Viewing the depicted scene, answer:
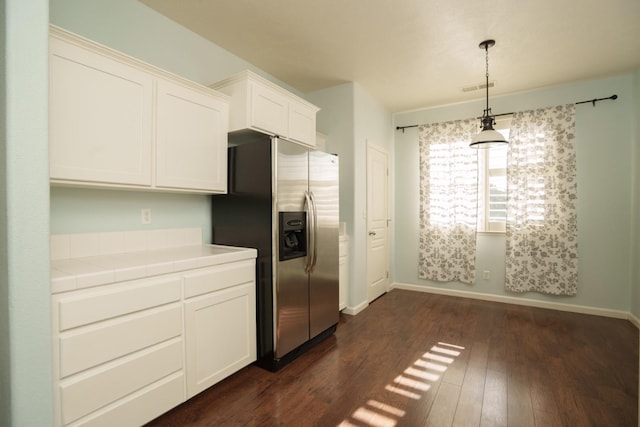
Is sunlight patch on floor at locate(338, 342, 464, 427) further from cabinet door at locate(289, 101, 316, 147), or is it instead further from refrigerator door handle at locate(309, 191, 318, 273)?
cabinet door at locate(289, 101, 316, 147)

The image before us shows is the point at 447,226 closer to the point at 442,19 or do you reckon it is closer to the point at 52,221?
the point at 442,19

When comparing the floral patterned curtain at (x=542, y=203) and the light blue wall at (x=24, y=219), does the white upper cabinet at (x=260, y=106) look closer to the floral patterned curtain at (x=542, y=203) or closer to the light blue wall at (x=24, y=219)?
the light blue wall at (x=24, y=219)

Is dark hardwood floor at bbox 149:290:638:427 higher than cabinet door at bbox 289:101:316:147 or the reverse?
the reverse

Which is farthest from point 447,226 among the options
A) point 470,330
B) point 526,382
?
point 526,382

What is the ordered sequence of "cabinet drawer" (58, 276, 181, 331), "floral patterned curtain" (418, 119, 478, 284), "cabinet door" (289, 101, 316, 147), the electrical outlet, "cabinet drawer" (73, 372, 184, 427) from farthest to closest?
"floral patterned curtain" (418, 119, 478, 284), "cabinet door" (289, 101, 316, 147), the electrical outlet, "cabinet drawer" (73, 372, 184, 427), "cabinet drawer" (58, 276, 181, 331)

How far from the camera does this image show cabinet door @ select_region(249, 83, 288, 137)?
2.48 metres

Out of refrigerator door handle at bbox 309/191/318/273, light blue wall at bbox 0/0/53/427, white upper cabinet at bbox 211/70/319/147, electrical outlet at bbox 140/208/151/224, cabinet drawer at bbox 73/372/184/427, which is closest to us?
light blue wall at bbox 0/0/53/427

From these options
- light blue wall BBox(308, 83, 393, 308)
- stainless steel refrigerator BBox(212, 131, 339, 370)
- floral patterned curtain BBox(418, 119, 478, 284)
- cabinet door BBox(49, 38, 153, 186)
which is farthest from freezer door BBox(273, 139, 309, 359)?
floral patterned curtain BBox(418, 119, 478, 284)

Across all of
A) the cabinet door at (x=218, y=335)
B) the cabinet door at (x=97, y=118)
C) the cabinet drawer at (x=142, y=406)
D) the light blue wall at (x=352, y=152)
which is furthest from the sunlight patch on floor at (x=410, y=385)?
the cabinet door at (x=97, y=118)

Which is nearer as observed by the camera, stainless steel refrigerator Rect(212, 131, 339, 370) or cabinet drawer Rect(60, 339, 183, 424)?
cabinet drawer Rect(60, 339, 183, 424)

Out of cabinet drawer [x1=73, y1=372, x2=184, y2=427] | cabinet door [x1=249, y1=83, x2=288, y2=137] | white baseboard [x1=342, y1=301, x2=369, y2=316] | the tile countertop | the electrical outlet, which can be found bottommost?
white baseboard [x1=342, y1=301, x2=369, y2=316]

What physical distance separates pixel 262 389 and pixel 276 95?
2.32 meters

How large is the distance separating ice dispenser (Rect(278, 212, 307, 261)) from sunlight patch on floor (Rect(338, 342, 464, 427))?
1127 mm

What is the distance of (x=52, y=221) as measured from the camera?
1771mm
